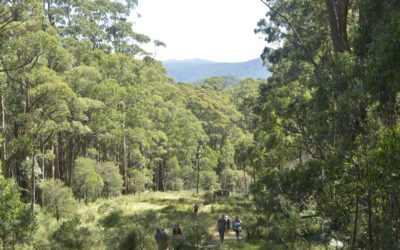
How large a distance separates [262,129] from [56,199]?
12.3 meters

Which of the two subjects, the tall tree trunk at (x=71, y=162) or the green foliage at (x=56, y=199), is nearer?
the green foliage at (x=56, y=199)

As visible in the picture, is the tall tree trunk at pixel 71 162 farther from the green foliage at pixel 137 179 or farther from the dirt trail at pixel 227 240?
the dirt trail at pixel 227 240

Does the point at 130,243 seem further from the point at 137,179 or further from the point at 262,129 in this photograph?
the point at 137,179

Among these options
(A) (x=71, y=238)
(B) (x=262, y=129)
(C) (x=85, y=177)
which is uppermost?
(B) (x=262, y=129)

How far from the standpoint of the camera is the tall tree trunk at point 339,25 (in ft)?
39.2

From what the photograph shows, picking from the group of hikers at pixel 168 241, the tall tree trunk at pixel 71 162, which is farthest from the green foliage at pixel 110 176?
the group of hikers at pixel 168 241

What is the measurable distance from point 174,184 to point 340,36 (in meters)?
48.2

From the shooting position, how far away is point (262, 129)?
21250 mm

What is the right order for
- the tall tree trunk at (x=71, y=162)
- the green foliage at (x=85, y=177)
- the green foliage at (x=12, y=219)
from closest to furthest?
1. the green foliage at (x=12, y=219)
2. the green foliage at (x=85, y=177)
3. the tall tree trunk at (x=71, y=162)

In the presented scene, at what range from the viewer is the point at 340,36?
12.3 m

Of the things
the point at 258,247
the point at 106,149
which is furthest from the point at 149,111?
the point at 258,247

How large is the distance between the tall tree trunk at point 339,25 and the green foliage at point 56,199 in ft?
58.0

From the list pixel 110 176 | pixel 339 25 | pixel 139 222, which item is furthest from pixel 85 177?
pixel 339 25

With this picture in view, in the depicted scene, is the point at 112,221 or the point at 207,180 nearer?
the point at 112,221
